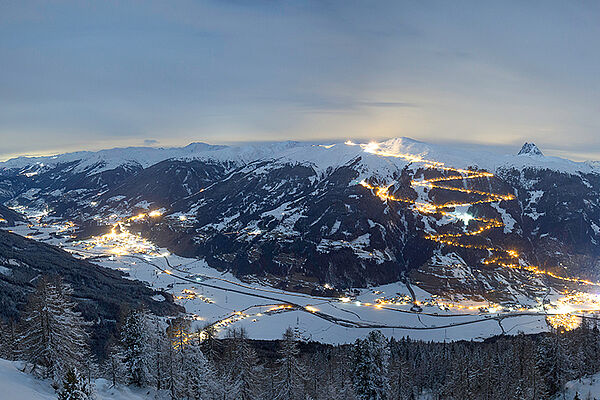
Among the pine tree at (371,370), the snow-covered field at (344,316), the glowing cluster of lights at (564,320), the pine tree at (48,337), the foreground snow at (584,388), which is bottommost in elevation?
the snow-covered field at (344,316)

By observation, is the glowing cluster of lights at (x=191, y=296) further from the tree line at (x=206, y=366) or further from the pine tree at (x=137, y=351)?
the pine tree at (x=137, y=351)

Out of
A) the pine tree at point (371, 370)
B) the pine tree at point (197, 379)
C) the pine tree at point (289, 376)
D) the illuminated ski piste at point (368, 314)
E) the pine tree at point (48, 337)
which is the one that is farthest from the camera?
the illuminated ski piste at point (368, 314)

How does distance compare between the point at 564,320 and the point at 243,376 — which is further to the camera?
the point at 564,320

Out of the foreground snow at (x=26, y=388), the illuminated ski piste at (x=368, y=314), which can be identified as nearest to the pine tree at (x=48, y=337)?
the foreground snow at (x=26, y=388)

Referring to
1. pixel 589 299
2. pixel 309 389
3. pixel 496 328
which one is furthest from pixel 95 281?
pixel 589 299

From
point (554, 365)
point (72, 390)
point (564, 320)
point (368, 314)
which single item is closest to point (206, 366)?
point (72, 390)

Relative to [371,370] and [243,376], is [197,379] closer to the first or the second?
[243,376]
